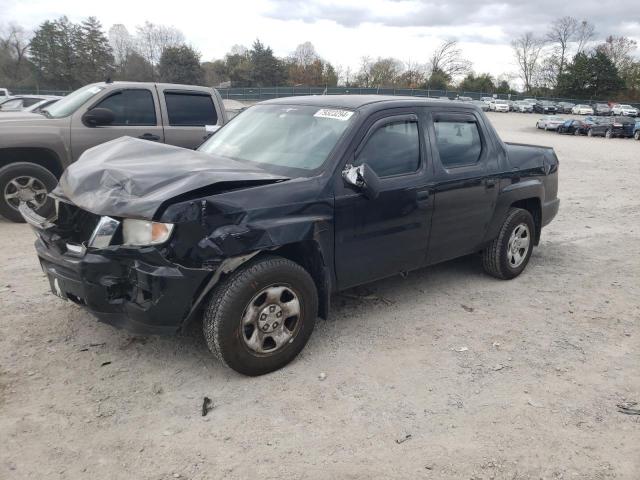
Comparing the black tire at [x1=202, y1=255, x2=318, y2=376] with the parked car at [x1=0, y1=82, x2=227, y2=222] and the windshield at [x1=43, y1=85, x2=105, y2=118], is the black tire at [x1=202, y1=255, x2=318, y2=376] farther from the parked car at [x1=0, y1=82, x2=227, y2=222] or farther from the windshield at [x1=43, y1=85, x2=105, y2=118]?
the windshield at [x1=43, y1=85, x2=105, y2=118]

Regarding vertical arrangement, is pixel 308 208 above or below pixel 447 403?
above

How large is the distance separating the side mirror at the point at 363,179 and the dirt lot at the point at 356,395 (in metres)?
1.19

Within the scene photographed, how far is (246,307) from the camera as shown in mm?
3264

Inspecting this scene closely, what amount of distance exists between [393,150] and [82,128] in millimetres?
4788

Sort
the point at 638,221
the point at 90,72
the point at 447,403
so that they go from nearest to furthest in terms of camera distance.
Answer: the point at 447,403
the point at 638,221
the point at 90,72

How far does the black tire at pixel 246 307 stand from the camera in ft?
10.4

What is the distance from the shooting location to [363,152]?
3.91m

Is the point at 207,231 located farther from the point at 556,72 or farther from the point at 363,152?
the point at 556,72

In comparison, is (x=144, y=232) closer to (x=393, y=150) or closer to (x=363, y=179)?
(x=363, y=179)

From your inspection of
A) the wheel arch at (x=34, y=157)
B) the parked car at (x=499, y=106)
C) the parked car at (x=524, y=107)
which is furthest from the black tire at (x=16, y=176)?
the parked car at (x=524, y=107)

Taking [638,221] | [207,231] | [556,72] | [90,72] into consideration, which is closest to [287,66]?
[90,72]

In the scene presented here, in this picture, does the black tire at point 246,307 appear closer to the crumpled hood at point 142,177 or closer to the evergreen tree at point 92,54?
the crumpled hood at point 142,177

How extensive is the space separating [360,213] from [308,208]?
0.49 metres

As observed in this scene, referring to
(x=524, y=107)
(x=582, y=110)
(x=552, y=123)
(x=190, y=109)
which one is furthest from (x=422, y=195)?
(x=582, y=110)
